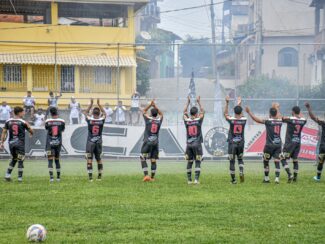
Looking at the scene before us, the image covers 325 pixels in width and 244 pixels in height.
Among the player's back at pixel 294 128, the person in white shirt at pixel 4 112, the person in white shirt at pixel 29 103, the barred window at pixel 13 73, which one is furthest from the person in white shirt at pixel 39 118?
the player's back at pixel 294 128

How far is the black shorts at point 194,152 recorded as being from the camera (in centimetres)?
1900

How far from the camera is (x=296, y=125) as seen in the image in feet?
65.1

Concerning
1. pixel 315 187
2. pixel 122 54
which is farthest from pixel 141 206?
pixel 122 54

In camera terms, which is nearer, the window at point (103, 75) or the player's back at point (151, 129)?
the player's back at point (151, 129)

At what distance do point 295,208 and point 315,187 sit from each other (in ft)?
14.4

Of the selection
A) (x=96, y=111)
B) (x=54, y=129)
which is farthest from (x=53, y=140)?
(x=96, y=111)

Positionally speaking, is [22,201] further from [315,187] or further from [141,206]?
[315,187]

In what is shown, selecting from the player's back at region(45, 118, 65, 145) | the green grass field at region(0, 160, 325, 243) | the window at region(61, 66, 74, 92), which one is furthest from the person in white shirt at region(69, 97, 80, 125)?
the player's back at region(45, 118, 65, 145)

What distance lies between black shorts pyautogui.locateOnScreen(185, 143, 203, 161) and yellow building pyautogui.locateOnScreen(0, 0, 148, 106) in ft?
38.5

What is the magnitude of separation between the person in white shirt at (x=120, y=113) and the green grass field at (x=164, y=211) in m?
10.5

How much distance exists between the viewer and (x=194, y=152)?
62.5 feet

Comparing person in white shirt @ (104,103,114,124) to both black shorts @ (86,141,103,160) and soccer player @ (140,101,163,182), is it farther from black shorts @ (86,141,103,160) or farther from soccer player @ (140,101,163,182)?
black shorts @ (86,141,103,160)

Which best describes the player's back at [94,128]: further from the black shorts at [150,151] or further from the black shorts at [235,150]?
the black shorts at [235,150]

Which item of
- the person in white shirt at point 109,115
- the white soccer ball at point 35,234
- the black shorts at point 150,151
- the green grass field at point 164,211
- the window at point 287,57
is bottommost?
the green grass field at point 164,211
